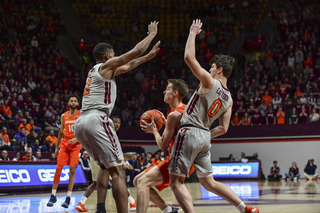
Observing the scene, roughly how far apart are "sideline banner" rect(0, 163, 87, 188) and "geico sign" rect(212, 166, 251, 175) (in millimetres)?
8905

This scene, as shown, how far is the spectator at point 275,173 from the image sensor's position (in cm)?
2305

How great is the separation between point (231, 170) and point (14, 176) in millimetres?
11217

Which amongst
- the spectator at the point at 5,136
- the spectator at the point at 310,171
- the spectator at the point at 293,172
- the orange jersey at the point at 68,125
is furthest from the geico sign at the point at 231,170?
the orange jersey at the point at 68,125

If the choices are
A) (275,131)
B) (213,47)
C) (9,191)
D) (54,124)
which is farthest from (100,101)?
(213,47)

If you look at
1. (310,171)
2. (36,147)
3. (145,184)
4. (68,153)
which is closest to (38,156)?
(36,147)

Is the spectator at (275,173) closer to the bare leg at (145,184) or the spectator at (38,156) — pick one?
the spectator at (38,156)

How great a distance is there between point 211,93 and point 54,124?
631 inches

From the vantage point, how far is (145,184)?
254 inches

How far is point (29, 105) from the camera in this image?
2170cm

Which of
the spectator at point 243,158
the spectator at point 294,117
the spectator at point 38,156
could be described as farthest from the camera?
the spectator at point 294,117

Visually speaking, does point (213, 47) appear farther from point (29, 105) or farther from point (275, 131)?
point (29, 105)

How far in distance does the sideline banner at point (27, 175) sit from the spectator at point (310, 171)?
1141 centimetres

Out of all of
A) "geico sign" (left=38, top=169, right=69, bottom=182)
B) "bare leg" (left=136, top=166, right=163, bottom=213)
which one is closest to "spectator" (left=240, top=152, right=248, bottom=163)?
"geico sign" (left=38, top=169, right=69, bottom=182)

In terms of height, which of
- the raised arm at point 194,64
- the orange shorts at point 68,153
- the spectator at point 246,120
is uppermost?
the raised arm at point 194,64
